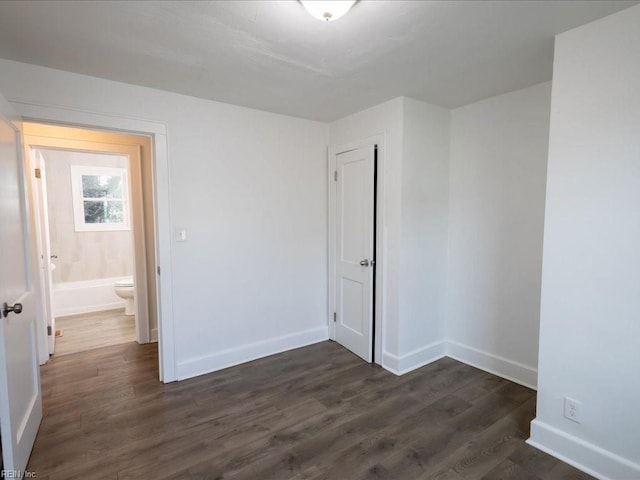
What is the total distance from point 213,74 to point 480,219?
2476 millimetres

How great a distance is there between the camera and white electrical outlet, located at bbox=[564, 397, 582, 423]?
1.82m

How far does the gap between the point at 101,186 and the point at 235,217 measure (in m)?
3.41

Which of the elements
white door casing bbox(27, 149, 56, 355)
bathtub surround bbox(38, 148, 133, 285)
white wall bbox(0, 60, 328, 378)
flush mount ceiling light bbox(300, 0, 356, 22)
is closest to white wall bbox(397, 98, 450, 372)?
white wall bbox(0, 60, 328, 378)

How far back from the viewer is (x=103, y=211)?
516 centimetres

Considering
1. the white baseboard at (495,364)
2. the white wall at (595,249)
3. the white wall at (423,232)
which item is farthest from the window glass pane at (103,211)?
the white wall at (595,249)

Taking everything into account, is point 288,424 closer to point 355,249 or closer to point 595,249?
point 355,249

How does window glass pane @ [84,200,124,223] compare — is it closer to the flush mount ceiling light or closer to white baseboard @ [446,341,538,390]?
the flush mount ceiling light

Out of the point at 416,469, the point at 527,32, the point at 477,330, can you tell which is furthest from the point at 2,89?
the point at 477,330

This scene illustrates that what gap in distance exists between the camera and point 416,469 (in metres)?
1.83

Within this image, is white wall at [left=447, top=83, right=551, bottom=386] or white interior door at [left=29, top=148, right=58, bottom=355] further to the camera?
white interior door at [left=29, top=148, right=58, bottom=355]

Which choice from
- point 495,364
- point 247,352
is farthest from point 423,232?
point 247,352

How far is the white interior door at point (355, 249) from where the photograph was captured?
3.10 m

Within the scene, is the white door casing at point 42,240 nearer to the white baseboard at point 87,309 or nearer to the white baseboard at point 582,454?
the white baseboard at point 87,309

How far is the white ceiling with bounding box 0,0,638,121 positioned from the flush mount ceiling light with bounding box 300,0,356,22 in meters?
0.10
